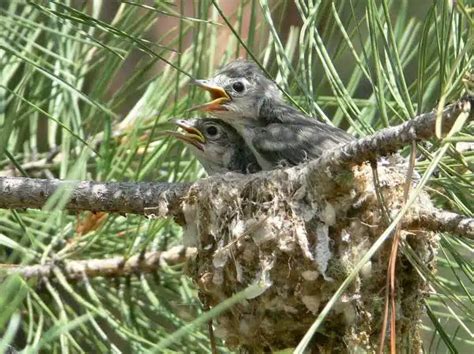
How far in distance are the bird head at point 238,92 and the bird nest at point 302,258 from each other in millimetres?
868

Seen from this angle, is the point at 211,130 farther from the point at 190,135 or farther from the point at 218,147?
the point at 190,135

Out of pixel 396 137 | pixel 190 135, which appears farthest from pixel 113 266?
pixel 396 137

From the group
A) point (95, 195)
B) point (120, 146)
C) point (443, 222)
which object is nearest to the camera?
point (443, 222)

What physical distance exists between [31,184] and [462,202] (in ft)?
3.01

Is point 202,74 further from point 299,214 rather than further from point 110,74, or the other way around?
point 299,214

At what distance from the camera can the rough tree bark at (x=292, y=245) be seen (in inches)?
86.5

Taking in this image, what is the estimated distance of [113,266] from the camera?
2580 mm

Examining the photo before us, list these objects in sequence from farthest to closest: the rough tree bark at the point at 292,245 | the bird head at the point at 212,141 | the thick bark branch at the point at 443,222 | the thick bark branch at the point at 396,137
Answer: the bird head at the point at 212,141
the rough tree bark at the point at 292,245
the thick bark branch at the point at 443,222
the thick bark branch at the point at 396,137

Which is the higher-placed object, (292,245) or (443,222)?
(443,222)

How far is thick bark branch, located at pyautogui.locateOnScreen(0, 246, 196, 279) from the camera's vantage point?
2498mm

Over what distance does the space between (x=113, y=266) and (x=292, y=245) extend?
542 mm

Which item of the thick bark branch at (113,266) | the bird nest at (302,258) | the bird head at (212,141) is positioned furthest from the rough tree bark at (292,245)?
the bird head at (212,141)

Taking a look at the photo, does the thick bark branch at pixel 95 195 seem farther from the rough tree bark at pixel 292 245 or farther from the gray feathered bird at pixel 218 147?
the gray feathered bird at pixel 218 147

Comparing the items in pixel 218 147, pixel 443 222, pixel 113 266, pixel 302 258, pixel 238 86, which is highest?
pixel 238 86
